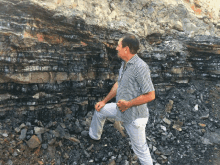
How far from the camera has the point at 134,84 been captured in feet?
10.3

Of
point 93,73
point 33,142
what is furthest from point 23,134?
point 93,73

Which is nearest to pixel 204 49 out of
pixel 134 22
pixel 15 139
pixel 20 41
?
pixel 134 22

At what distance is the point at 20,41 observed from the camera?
3812 mm

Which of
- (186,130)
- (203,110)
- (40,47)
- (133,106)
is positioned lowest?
(186,130)

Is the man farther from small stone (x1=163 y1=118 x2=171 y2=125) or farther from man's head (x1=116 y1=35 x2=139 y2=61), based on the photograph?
small stone (x1=163 y1=118 x2=171 y2=125)

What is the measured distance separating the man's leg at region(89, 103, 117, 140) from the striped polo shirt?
11.6 inches

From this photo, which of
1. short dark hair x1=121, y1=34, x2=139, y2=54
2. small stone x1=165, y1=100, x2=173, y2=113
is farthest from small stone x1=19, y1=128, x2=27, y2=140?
small stone x1=165, y1=100, x2=173, y2=113

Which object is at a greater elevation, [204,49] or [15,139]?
[204,49]

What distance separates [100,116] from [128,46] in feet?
4.65

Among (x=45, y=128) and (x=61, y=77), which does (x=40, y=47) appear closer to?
(x=61, y=77)

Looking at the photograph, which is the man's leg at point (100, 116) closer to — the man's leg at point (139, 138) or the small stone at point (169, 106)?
the man's leg at point (139, 138)

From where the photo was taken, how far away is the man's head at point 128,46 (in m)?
3.10

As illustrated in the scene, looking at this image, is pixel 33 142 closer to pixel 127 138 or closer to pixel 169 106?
pixel 127 138

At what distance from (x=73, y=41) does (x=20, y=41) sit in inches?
43.5
